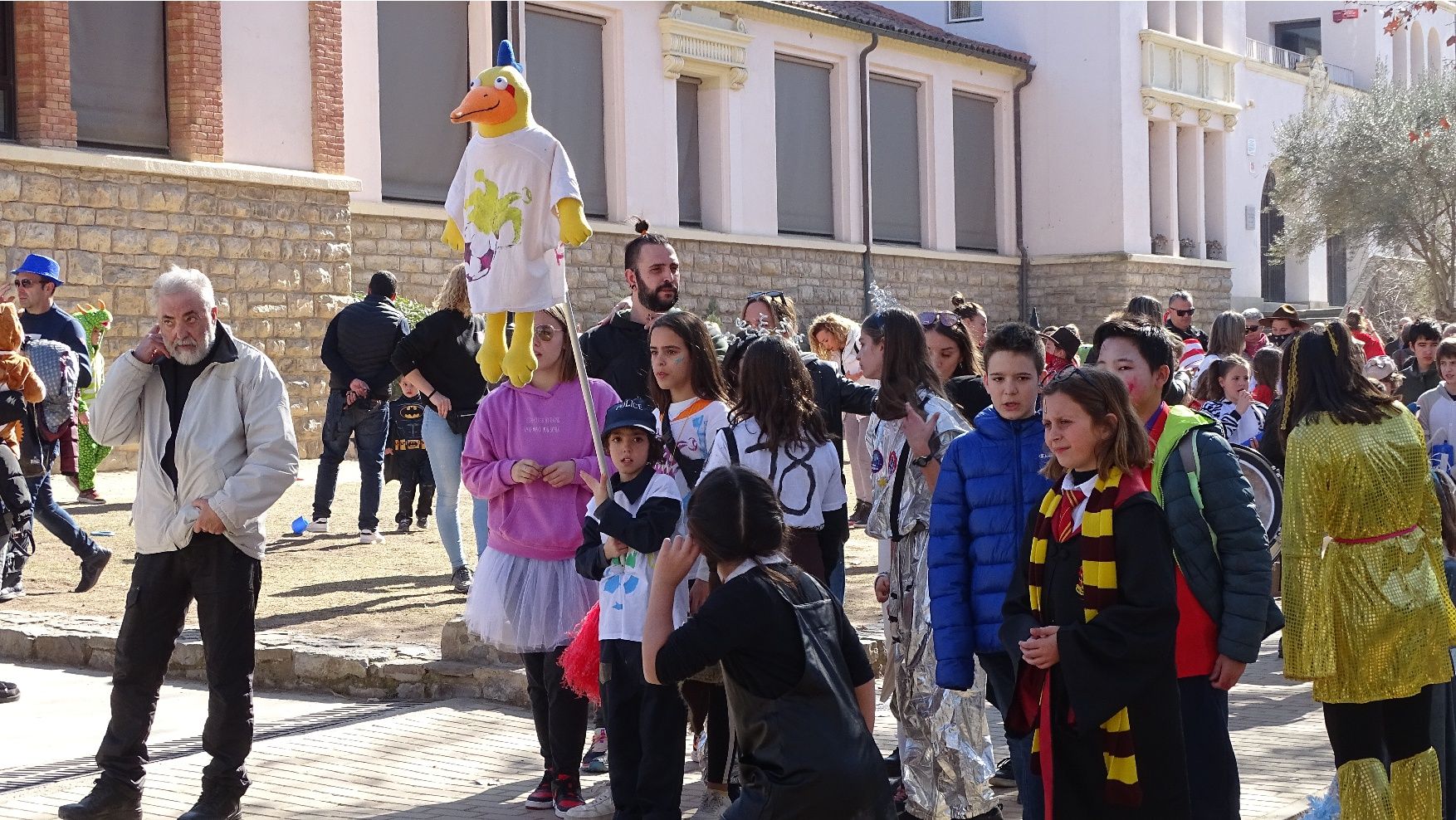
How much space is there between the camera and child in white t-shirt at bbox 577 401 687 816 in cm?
558

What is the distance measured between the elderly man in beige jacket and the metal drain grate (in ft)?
2.76

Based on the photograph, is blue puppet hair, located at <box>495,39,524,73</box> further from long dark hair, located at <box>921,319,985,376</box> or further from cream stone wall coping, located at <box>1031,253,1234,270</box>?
cream stone wall coping, located at <box>1031,253,1234,270</box>

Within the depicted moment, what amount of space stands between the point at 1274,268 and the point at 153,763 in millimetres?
37882

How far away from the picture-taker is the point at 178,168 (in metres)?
18.4

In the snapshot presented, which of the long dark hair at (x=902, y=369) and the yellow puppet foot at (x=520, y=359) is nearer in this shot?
the long dark hair at (x=902, y=369)

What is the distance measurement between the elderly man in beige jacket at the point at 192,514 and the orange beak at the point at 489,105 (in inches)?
44.4

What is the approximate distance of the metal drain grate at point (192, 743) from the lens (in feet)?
22.0

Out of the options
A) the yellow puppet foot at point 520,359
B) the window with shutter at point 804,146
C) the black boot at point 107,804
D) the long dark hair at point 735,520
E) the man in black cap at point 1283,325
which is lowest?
the black boot at point 107,804

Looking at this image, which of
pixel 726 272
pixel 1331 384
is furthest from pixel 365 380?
pixel 726 272

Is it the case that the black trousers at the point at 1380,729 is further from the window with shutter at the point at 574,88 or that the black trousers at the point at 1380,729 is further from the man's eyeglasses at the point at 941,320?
the window with shutter at the point at 574,88

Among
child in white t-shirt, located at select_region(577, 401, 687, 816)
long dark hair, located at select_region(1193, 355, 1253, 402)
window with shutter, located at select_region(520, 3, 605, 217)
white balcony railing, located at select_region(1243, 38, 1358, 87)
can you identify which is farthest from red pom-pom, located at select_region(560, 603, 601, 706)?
white balcony railing, located at select_region(1243, 38, 1358, 87)

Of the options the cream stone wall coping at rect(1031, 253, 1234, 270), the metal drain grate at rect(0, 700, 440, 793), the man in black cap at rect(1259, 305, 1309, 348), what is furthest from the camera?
the cream stone wall coping at rect(1031, 253, 1234, 270)

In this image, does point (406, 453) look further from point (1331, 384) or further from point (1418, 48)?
point (1418, 48)

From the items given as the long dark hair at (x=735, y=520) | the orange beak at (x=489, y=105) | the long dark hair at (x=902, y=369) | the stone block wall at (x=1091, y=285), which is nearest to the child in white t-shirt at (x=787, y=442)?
the long dark hair at (x=902, y=369)
